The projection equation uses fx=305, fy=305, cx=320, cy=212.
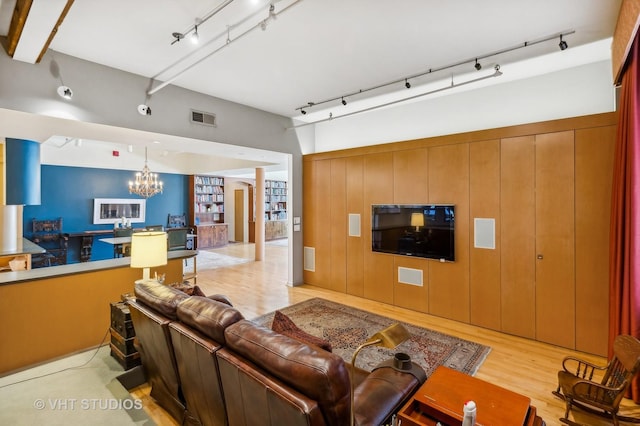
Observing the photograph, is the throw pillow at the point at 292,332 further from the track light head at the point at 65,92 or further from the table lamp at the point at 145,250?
the track light head at the point at 65,92

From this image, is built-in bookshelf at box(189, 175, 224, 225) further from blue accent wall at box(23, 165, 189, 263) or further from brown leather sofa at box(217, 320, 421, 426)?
brown leather sofa at box(217, 320, 421, 426)

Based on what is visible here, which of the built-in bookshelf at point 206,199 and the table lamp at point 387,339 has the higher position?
the built-in bookshelf at point 206,199

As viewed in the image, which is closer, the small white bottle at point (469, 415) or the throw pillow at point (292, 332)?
the small white bottle at point (469, 415)

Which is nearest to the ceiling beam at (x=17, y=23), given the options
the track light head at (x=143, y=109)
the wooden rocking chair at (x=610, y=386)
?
the track light head at (x=143, y=109)

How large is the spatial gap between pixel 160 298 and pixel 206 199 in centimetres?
955

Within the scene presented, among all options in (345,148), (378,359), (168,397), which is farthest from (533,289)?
(168,397)

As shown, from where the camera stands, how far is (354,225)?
5.26m

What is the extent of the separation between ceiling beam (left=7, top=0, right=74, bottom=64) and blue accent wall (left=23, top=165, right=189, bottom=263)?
250 inches

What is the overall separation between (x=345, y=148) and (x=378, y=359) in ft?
12.1

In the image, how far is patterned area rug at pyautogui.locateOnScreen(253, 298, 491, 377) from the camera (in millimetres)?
3150

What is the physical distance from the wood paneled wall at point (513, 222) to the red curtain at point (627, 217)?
429mm

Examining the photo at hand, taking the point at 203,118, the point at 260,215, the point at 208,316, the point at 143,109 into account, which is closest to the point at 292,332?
the point at 208,316

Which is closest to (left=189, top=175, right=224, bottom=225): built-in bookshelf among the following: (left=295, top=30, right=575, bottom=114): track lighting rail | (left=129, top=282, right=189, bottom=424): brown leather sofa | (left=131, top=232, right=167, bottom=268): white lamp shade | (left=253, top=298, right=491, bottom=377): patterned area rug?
(left=295, top=30, right=575, bottom=114): track lighting rail

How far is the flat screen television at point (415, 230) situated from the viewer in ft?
13.8
